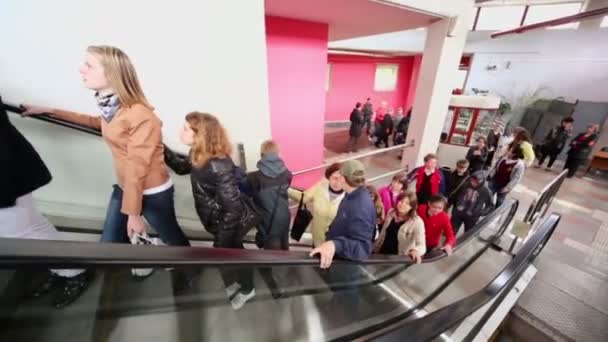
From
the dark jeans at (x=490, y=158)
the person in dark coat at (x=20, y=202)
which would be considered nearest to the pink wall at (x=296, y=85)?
the person in dark coat at (x=20, y=202)

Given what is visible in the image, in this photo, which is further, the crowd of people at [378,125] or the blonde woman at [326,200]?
the crowd of people at [378,125]

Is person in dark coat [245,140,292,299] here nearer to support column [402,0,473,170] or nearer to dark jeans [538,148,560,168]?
support column [402,0,473,170]

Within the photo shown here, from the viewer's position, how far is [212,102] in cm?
172

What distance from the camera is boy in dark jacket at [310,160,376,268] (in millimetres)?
1096

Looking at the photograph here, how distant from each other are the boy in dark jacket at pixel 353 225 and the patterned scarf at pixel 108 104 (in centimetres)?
112

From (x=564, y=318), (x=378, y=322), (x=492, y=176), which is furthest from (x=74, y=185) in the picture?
(x=492, y=176)

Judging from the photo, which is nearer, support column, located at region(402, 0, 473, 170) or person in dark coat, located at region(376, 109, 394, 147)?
support column, located at region(402, 0, 473, 170)

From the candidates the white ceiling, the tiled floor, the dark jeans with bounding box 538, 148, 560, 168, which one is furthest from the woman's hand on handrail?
the dark jeans with bounding box 538, 148, 560, 168

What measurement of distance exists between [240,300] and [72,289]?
82 centimetres

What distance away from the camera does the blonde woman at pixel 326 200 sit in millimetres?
1738

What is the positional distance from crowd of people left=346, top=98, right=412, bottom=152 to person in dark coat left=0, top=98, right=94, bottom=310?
21.6 feet

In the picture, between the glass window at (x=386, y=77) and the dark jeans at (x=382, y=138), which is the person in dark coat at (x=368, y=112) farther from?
the glass window at (x=386, y=77)

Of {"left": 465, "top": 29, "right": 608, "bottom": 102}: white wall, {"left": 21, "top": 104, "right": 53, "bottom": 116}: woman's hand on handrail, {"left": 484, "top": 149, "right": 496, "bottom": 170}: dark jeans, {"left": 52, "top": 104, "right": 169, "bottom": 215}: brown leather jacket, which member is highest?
{"left": 465, "top": 29, "right": 608, "bottom": 102}: white wall

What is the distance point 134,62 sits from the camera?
1.44 m
